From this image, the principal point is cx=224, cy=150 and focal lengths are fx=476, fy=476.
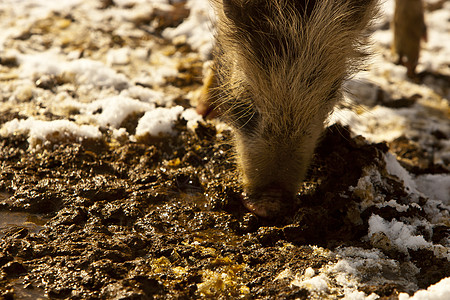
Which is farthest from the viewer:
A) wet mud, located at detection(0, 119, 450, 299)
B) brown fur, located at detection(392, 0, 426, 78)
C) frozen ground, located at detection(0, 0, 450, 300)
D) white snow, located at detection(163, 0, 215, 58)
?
white snow, located at detection(163, 0, 215, 58)

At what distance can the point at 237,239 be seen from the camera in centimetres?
235

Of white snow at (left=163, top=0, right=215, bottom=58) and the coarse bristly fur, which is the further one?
white snow at (left=163, top=0, right=215, bottom=58)

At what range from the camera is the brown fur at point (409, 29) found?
478cm

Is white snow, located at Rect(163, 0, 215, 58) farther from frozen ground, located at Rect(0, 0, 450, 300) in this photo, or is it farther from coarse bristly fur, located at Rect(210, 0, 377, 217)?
coarse bristly fur, located at Rect(210, 0, 377, 217)

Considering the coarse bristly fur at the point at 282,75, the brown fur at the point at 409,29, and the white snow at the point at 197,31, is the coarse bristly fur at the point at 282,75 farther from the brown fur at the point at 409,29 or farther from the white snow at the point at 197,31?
the brown fur at the point at 409,29

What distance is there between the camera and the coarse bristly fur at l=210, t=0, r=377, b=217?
2.37 m

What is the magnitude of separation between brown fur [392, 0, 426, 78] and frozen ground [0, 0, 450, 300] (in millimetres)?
155

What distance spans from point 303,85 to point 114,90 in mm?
1972

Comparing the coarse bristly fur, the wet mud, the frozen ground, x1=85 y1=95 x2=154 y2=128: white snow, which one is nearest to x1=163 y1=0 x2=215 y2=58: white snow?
the frozen ground

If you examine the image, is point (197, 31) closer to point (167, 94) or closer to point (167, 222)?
point (167, 94)

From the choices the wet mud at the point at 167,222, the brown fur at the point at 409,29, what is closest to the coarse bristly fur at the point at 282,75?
the wet mud at the point at 167,222

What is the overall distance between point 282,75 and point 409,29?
3000 millimetres

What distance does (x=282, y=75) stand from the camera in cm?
241

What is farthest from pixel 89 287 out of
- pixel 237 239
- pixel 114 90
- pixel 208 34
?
pixel 208 34
